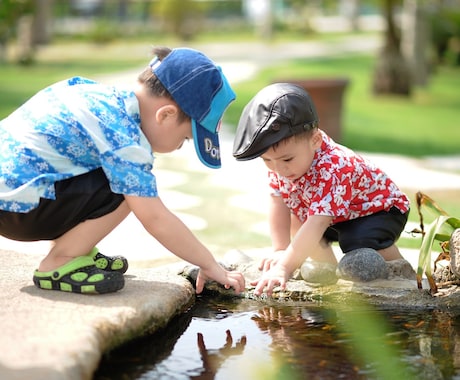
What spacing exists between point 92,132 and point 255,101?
2.12 feet

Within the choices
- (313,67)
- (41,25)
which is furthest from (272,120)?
(41,25)

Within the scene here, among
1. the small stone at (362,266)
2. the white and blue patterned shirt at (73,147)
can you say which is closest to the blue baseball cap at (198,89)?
the white and blue patterned shirt at (73,147)

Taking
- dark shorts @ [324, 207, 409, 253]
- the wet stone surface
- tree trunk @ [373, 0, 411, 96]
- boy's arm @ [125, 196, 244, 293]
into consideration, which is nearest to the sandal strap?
boy's arm @ [125, 196, 244, 293]

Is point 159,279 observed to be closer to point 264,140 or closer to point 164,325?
point 164,325

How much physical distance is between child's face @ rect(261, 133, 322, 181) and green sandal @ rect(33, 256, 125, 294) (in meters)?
0.70

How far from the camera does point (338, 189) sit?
10.3 feet

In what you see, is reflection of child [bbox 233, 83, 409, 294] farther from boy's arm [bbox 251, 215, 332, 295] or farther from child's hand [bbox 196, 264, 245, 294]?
child's hand [bbox 196, 264, 245, 294]

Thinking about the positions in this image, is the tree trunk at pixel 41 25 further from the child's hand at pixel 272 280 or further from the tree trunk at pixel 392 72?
the child's hand at pixel 272 280

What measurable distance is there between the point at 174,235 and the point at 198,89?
0.47 metres

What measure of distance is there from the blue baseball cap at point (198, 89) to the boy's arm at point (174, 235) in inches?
10.0

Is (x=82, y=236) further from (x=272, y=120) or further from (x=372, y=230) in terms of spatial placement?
(x=372, y=230)

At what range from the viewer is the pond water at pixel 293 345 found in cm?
239

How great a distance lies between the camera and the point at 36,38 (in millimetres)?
25625

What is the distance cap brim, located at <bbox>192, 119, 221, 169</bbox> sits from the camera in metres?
2.87
